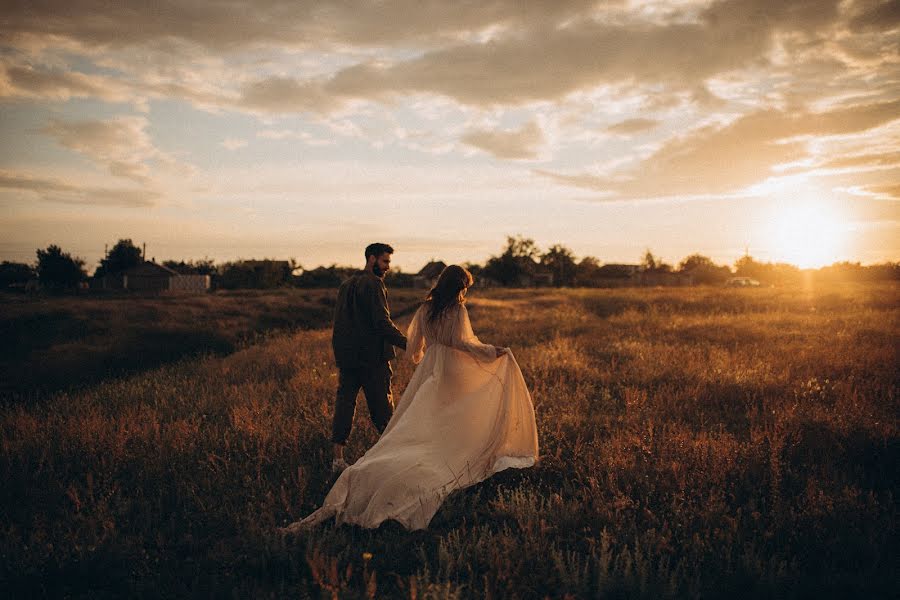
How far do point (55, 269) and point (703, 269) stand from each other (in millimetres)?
120302

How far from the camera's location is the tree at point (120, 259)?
271ft

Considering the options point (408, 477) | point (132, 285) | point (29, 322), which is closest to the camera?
point (408, 477)

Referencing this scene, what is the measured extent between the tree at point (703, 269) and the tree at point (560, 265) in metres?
27.6

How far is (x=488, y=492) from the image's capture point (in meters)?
5.05

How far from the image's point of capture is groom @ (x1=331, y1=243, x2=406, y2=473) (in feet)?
18.9

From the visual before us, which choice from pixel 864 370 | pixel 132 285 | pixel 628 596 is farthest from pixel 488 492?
pixel 132 285

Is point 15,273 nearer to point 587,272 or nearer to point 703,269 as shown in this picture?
point 587,272

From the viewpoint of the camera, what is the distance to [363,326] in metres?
5.81

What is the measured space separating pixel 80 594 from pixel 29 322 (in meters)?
28.4

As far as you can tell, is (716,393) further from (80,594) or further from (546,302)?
(546,302)

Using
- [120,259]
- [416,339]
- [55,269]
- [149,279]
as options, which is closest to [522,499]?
[416,339]

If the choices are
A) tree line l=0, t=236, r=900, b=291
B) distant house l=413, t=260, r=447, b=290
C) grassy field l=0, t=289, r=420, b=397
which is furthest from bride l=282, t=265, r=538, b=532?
distant house l=413, t=260, r=447, b=290

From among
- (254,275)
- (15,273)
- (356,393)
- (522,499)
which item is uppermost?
(15,273)

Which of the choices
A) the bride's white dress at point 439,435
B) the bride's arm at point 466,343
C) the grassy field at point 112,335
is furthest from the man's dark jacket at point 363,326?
the grassy field at point 112,335
